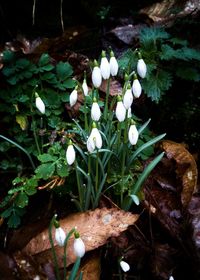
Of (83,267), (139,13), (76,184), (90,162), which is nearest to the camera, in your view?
(83,267)

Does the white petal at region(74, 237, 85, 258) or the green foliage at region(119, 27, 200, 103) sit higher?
the green foliage at region(119, 27, 200, 103)

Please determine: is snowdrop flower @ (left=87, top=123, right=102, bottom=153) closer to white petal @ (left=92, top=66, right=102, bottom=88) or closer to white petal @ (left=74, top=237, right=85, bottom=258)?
white petal @ (left=92, top=66, right=102, bottom=88)

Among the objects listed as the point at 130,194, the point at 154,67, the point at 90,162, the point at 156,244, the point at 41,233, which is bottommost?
the point at 156,244

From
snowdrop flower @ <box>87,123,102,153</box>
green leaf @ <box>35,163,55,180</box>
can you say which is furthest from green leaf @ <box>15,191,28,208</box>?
snowdrop flower @ <box>87,123,102,153</box>

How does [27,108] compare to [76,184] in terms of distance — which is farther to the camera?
[27,108]

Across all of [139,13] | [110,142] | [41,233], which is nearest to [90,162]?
[110,142]

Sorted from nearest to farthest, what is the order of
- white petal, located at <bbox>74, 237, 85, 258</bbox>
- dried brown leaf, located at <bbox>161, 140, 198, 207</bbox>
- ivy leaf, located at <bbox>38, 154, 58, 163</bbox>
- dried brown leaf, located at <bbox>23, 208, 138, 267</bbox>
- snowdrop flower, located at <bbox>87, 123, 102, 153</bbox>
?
white petal, located at <bbox>74, 237, 85, 258</bbox> → snowdrop flower, located at <bbox>87, 123, 102, 153</bbox> → dried brown leaf, located at <bbox>23, 208, 138, 267</bbox> → ivy leaf, located at <bbox>38, 154, 58, 163</bbox> → dried brown leaf, located at <bbox>161, 140, 198, 207</bbox>

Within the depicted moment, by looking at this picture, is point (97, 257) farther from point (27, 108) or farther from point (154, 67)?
point (154, 67)
